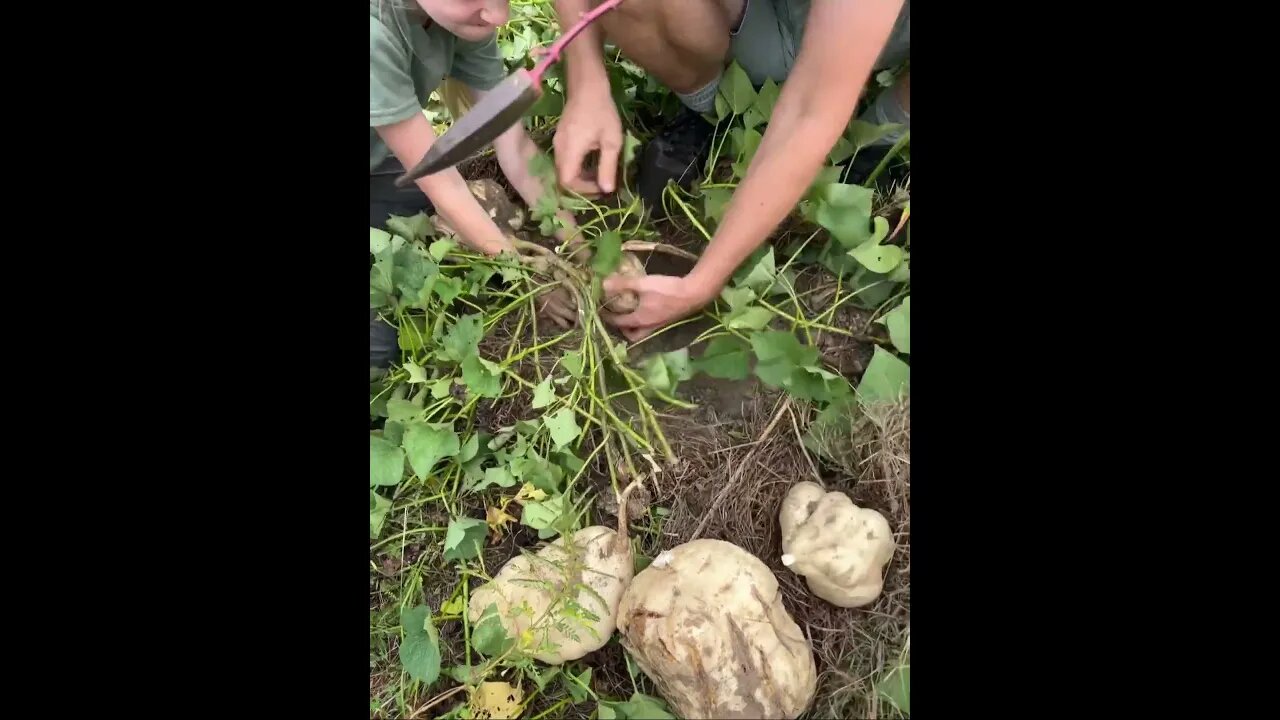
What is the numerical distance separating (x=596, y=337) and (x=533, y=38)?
0.60m

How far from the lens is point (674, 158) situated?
1.17 m

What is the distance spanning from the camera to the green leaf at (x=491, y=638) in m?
0.90

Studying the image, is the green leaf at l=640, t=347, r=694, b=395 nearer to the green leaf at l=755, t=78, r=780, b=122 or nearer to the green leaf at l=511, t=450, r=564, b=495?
the green leaf at l=511, t=450, r=564, b=495

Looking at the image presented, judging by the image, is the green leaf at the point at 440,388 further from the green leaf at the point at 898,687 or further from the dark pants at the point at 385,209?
the green leaf at the point at 898,687

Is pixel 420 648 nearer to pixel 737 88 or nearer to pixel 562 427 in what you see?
pixel 562 427

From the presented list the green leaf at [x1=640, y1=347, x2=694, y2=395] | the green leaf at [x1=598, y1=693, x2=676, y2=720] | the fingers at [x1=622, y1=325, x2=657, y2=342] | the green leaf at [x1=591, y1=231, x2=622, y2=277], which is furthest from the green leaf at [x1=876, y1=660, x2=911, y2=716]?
the green leaf at [x1=591, y1=231, x2=622, y2=277]

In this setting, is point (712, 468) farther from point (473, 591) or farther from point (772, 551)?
point (473, 591)

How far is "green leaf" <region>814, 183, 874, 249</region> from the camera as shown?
1.00 m

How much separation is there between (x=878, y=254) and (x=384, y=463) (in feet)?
2.69

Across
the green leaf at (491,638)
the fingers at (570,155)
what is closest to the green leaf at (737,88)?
the fingers at (570,155)

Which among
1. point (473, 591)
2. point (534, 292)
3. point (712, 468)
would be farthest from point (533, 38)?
point (473, 591)

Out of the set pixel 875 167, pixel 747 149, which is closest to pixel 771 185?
pixel 747 149

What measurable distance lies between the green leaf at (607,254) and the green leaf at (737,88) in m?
0.31

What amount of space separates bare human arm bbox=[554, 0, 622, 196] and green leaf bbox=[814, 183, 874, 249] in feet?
1.18
